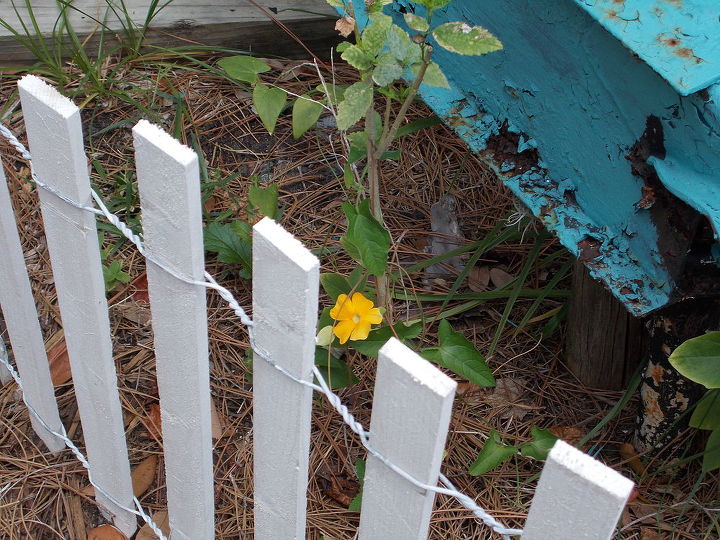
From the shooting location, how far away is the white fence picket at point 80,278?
111 centimetres

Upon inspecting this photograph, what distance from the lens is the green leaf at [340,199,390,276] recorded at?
1364mm

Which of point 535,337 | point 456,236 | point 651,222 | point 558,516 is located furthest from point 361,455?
point 558,516

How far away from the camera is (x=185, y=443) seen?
1.30 metres

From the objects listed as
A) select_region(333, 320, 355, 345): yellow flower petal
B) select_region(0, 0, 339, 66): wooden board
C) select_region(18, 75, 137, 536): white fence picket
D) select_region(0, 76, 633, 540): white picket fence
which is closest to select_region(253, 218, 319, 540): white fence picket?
select_region(0, 76, 633, 540): white picket fence

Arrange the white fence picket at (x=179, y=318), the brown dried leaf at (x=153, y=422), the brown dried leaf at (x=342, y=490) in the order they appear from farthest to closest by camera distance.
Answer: the brown dried leaf at (x=153, y=422)
the brown dried leaf at (x=342, y=490)
the white fence picket at (x=179, y=318)

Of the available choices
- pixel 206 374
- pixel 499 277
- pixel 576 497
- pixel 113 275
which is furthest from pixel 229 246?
pixel 576 497

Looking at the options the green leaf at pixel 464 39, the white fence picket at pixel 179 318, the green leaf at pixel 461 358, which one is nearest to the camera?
the white fence picket at pixel 179 318

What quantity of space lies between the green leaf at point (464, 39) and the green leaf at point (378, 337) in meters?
0.52

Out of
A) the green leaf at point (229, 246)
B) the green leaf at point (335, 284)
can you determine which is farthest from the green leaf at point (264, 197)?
the green leaf at point (335, 284)

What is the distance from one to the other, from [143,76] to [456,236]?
1.02 m

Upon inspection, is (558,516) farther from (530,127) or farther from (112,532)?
(112,532)

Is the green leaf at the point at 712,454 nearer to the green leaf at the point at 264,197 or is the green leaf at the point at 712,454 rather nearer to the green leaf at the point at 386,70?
the green leaf at the point at 386,70

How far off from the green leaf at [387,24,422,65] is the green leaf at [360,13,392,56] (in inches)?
1.7

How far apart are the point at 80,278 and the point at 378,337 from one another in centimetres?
52
